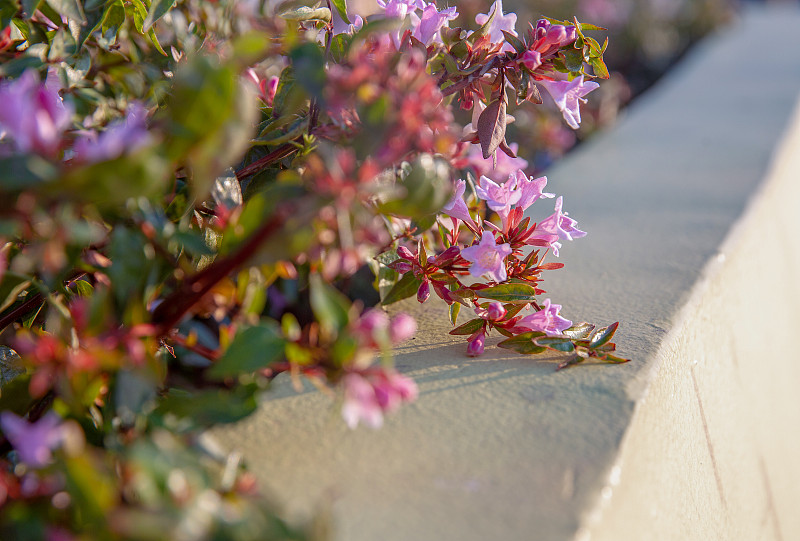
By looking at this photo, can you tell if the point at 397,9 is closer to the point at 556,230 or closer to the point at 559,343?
the point at 556,230

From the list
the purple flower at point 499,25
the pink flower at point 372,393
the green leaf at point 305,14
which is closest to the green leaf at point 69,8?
the green leaf at point 305,14

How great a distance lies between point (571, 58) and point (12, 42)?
76 cm

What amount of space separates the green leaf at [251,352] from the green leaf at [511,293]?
34cm

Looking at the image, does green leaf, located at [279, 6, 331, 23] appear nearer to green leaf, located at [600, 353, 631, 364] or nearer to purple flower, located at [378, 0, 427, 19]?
purple flower, located at [378, 0, 427, 19]

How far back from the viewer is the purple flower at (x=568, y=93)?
853 millimetres

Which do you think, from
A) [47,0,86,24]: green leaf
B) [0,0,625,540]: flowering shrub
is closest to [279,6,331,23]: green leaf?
[0,0,625,540]: flowering shrub

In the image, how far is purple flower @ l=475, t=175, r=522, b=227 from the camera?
0.86 m

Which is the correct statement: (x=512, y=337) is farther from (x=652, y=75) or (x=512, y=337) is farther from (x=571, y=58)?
(x=652, y=75)

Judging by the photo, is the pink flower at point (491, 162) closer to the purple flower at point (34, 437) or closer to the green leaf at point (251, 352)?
the green leaf at point (251, 352)

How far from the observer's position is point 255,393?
25.1 inches

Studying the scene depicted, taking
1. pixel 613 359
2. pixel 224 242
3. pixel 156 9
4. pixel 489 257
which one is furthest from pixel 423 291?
pixel 156 9

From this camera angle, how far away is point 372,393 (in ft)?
1.79

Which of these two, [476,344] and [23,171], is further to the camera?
[476,344]

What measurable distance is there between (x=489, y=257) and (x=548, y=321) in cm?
13
